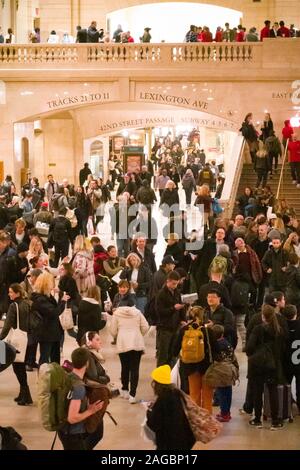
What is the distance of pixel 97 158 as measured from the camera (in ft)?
123

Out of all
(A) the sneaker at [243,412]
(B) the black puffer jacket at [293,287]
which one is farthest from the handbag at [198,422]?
(B) the black puffer jacket at [293,287]

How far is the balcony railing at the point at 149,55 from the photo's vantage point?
29.3 meters

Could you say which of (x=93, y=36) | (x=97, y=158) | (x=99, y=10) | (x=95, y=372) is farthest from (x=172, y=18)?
(x=95, y=372)

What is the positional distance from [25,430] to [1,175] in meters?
20.5

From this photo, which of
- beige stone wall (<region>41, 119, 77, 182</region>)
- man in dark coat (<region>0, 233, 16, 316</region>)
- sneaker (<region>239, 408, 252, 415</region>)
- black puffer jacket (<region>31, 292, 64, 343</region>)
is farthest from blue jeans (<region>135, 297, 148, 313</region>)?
beige stone wall (<region>41, 119, 77, 182</region>)

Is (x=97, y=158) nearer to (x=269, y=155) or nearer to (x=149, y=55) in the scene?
(x=149, y=55)

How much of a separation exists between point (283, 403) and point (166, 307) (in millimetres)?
1743

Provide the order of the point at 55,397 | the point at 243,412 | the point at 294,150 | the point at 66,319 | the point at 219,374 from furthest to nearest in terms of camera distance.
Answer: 1. the point at 294,150
2. the point at 66,319
3. the point at 243,412
4. the point at 219,374
5. the point at 55,397

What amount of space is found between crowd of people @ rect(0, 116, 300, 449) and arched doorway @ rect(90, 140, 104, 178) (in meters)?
16.9

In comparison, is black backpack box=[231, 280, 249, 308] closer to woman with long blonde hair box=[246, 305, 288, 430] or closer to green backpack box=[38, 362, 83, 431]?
woman with long blonde hair box=[246, 305, 288, 430]

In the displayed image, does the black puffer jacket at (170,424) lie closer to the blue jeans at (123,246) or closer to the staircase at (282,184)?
the blue jeans at (123,246)
